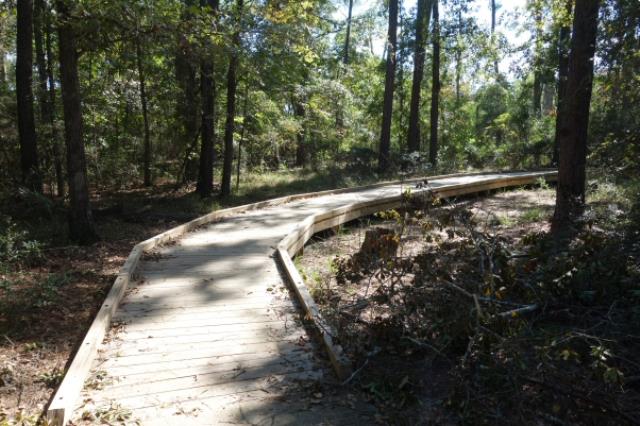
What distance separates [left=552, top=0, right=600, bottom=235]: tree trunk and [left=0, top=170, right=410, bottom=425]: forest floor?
659cm

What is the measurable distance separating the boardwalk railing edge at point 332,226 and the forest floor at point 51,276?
88.3 inches

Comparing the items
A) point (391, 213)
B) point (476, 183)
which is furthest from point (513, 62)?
point (391, 213)

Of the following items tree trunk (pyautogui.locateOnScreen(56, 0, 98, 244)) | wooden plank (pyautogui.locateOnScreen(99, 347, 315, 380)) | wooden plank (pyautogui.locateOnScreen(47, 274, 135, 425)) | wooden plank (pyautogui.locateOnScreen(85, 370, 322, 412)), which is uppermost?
tree trunk (pyautogui.locateOnScreen(56, 0, 98, 244))

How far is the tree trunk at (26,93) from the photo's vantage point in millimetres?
11445

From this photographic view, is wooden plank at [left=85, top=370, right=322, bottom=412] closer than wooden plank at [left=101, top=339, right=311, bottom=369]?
Yes

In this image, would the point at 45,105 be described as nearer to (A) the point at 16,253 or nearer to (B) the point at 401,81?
(A) the point at 16,253

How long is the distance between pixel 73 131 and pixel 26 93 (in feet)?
16.5

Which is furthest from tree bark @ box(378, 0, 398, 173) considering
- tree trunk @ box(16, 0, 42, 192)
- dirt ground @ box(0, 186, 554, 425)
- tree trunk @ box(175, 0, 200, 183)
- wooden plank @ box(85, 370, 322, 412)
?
wooden plank @ box(85, 370, 322, 412)

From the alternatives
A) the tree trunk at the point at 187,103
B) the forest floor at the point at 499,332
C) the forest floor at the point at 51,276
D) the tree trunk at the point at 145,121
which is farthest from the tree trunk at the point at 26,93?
the forest floor at the point at 499,332

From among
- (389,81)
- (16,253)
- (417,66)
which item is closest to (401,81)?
(417,66)

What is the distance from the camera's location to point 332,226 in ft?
34.4

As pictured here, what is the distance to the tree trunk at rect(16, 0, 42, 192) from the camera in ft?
37.6

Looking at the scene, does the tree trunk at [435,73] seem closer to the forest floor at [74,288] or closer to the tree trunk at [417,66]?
the tree trunk at [417,66]

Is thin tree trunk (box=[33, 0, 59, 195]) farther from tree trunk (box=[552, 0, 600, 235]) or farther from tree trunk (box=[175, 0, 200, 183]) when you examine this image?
tree trunk (box=[552, 0, 600, 235])
